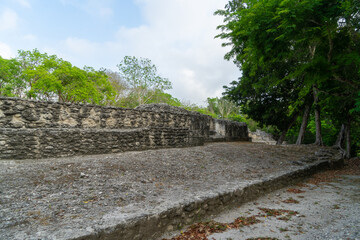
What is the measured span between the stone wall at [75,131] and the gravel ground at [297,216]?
4.15 metres

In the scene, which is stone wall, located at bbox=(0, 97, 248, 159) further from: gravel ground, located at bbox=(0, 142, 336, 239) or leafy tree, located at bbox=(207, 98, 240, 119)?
leafy tree, located at bbox=(207, 98, 240, 119)

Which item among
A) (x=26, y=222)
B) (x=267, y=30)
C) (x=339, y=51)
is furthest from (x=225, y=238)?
(x=339, y=51)

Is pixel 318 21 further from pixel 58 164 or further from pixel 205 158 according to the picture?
pixel 58 164

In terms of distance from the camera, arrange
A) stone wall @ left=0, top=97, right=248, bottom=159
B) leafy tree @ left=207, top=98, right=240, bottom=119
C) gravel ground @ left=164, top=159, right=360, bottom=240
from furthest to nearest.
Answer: leafy tree @ left=207, top=98, right=240, bottom=119 → stone wall @ left=0, top=97, right=248, bottom=159 → gravel ground @ left=164, top=159, right=360, bottom=240

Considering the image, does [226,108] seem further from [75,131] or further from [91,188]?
[91,188]

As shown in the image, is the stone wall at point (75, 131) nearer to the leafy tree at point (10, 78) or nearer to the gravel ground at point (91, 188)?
the gravel ground at point (91, 188)

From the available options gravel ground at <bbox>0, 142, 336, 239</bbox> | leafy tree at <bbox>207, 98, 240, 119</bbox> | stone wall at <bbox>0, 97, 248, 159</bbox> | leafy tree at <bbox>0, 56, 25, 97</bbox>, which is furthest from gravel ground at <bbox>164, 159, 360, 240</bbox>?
leafy tree at <bbox>207, 98, 240, 119</bbox>

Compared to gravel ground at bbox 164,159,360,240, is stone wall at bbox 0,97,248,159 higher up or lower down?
higher up

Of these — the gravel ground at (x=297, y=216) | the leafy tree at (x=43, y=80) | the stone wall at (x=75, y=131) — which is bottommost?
the gravel ground at (x=297, y=216)

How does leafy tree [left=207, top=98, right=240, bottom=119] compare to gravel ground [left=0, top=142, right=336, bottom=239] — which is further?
leafy tree [left=207, top=98, right=240, bottom=119]

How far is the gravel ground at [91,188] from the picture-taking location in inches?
92.8

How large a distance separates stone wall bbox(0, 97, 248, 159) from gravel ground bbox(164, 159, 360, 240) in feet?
13.6

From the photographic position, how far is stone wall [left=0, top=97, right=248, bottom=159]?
4984 millimetres

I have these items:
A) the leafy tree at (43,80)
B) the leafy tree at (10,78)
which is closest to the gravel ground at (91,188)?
the leafy tree at (43,80)
